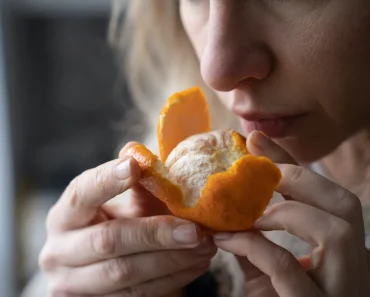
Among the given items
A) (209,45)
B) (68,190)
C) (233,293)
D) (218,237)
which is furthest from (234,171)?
(233,293)

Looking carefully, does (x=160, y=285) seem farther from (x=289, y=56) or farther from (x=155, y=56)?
(x=155, y=56)

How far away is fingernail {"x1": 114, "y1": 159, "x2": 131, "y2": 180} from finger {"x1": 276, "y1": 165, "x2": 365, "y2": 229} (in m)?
0.18

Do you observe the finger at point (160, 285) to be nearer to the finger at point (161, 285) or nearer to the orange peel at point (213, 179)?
the finger at point (161, 285)

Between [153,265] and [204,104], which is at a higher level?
[204,104]

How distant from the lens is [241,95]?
0.71 metres

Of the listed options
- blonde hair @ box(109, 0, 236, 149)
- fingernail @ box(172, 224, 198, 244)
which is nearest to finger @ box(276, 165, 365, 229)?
fingernail @ box(172, 224, 198, 244)

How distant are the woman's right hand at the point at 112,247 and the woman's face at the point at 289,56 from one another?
18cm

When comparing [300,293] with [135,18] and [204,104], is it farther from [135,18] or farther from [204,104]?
[135,18]

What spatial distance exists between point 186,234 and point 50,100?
1569 millimetres

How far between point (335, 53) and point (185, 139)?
221 millimetres

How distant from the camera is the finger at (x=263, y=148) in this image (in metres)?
0.64

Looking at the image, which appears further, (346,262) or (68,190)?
(68,190)

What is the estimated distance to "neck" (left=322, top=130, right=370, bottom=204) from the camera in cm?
85

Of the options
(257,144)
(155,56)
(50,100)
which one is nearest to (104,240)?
(257,144)
